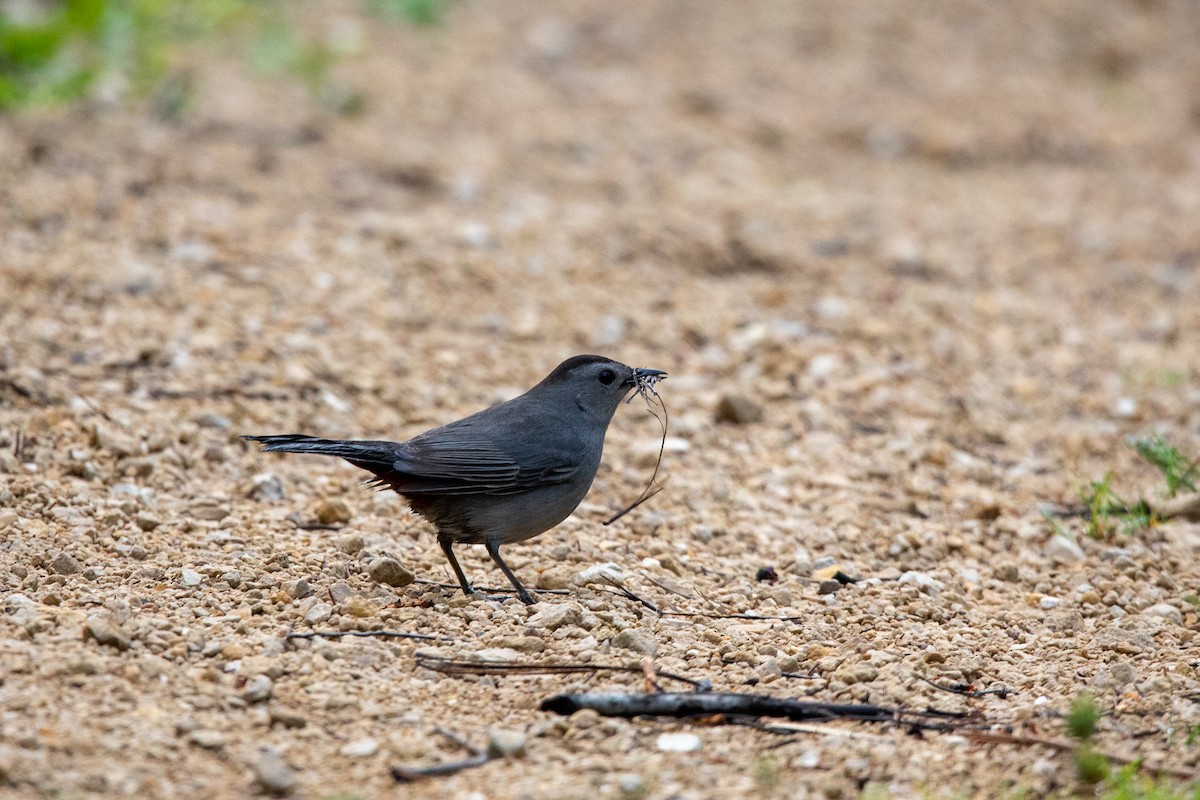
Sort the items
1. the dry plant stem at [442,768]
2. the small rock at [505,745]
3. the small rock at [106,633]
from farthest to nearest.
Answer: the small rock at [106,633] → the small rock at [505,745] → the dry plant stem at [442,768]

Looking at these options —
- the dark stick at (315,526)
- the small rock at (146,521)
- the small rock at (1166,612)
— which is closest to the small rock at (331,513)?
the dark stick at (315,526)

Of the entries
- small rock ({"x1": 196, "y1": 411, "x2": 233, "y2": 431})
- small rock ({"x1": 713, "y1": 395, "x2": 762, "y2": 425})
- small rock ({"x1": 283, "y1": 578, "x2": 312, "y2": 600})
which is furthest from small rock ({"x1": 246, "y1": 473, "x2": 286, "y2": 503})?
small rock ({"x1": 713, "y1": 395, "x2": 762, "y2": 425})

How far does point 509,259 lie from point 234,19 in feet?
12.9

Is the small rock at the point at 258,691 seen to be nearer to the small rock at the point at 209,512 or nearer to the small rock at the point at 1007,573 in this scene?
the small rock at the point at 209,512

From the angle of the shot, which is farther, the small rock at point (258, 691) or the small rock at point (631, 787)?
the small rock at point (258, 691)

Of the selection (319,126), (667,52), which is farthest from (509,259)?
(667,52)

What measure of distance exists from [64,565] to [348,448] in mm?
966

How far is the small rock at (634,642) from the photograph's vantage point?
4.07 m

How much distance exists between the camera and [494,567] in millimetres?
4996

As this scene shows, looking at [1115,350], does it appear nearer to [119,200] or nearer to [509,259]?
[509,259]

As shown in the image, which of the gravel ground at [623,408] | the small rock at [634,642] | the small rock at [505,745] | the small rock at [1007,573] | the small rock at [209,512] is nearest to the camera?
the small rock at [505,745]

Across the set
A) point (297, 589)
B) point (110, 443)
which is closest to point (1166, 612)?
point (297, 589)

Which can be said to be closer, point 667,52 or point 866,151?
point 866,151

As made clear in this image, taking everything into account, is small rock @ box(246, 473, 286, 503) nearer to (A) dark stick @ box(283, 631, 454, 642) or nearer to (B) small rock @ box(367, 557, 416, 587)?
(B) small rock @ box(367, 557, 416, 587)
